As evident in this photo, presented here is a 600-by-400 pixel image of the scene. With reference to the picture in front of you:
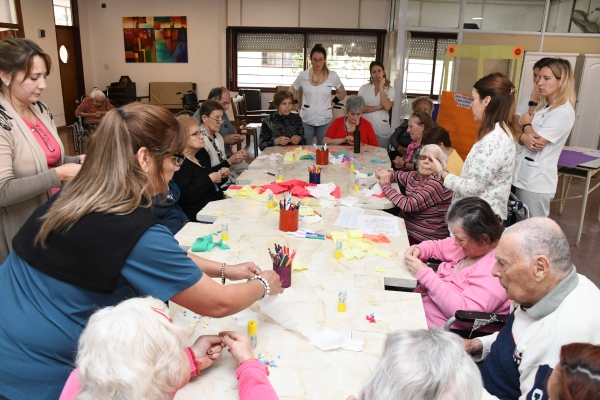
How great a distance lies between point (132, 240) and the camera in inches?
47.0

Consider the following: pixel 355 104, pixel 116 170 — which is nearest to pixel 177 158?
pixel 116 170

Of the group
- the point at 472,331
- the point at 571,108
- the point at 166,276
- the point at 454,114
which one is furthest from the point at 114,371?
the point at 454,114

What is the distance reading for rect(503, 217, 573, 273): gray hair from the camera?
1.56 m

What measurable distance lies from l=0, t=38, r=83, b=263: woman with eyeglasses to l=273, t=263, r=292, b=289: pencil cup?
103cm

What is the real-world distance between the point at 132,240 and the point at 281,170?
2780mm

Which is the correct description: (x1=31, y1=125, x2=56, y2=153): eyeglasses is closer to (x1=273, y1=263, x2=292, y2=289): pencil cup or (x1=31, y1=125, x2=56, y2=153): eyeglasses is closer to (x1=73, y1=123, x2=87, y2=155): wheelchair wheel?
(x1=273, y1=263, x2=292, y2=289): pencil cup

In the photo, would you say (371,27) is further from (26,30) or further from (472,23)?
(26,30)

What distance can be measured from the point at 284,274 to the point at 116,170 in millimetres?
929

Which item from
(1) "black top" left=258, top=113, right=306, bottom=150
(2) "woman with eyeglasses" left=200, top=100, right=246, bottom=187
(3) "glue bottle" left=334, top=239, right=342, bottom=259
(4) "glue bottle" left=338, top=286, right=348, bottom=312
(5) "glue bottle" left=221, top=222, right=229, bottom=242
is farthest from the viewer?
(1) "black top" left=258, top=113, right=306, bottom=150

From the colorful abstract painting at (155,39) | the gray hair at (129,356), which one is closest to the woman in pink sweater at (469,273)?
the gray hair at (129,356)

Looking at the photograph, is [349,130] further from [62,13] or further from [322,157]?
[62,13]

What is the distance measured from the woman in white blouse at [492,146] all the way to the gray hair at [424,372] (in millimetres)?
1778

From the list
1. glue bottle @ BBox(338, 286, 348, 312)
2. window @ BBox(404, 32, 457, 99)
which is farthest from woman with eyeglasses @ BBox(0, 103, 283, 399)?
window @ BBox(404, 32, 457, 99)

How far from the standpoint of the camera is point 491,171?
8.73 feet
